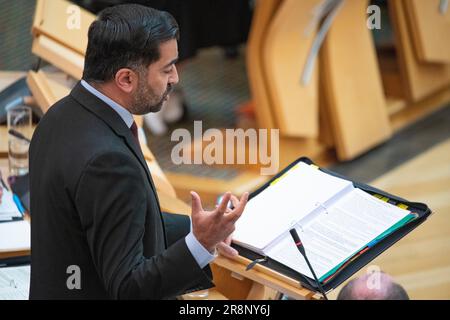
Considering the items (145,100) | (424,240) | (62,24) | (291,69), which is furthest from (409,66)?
(145,100)

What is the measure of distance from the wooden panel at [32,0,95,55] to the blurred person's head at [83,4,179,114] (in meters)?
1.57

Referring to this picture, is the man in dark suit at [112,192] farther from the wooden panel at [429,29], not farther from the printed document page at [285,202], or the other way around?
the wooden panel at [429,29]

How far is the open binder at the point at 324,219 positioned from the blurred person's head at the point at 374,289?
46 mm

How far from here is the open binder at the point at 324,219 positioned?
A: 200cm

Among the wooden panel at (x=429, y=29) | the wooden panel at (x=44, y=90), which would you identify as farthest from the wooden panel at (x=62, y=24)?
the wooden panel at (x=429, y=29)

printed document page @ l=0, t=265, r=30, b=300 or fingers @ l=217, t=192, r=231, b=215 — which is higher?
fingers @ l=217, t=192, r=231, b=215

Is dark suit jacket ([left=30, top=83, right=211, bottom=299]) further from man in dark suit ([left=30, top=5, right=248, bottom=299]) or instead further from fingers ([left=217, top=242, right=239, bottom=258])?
fingers ([left=217, top=242, right=239, bottom=258])

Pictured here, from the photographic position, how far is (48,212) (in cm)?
181

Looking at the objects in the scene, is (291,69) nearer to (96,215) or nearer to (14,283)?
(14,283)

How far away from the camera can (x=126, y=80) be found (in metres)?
1.84

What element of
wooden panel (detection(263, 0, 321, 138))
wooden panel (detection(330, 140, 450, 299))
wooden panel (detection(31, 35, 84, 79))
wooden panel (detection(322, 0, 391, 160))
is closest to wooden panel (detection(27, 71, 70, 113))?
wooden panel (detection(31, 35, 84, 79))

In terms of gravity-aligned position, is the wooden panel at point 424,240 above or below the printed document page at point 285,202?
below

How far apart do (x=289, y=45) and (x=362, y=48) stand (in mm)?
599

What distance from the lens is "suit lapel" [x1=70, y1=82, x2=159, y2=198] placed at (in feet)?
6.01
